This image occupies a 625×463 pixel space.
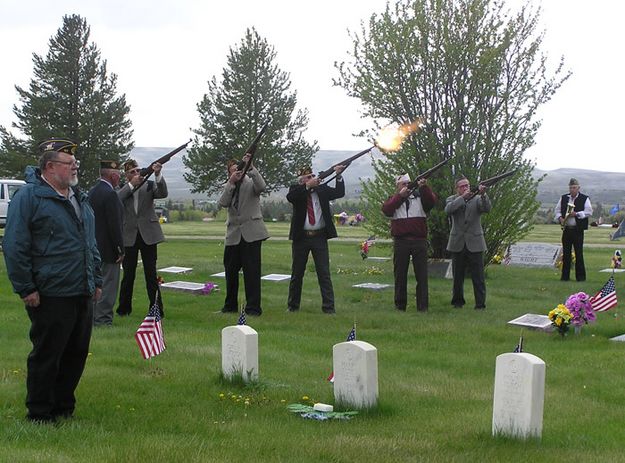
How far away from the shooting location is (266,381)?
24.1 feet

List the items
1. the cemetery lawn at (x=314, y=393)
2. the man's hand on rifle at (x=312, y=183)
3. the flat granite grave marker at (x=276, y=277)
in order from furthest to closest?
the flat granite grave marker at (x=276, y=277)
the man's hand on rifle at (x=312, y=183)
the cemetery lawn at (x=314, y=393)

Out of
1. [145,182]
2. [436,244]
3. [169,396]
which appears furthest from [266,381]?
[436,244]

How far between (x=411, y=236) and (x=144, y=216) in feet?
13.3

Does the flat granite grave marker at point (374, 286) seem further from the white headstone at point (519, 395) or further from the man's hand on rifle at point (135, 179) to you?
the white headstone at point (519, 395)

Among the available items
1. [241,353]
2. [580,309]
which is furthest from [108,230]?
[580,309]

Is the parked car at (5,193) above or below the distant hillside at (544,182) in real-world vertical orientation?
below

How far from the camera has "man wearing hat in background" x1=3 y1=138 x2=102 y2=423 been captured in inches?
224

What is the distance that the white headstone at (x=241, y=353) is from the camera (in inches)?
278

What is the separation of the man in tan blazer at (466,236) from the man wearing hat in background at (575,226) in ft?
16.4

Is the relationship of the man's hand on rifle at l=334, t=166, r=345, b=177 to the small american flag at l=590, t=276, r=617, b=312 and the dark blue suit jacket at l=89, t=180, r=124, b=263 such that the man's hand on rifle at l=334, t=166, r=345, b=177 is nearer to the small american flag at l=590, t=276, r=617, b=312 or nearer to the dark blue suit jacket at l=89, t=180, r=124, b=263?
the dark blue suit jacket at l=89, t=180, r=124, b=263

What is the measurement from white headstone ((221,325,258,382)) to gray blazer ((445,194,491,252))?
645 centimetres

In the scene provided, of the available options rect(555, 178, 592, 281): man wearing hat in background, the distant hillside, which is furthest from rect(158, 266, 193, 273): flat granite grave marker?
the distant hillside

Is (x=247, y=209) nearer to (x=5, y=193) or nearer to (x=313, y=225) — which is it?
(x=313, y=225)

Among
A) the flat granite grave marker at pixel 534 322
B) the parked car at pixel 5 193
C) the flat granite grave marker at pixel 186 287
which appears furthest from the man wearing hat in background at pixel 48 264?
the parked car at pixel 5 193
